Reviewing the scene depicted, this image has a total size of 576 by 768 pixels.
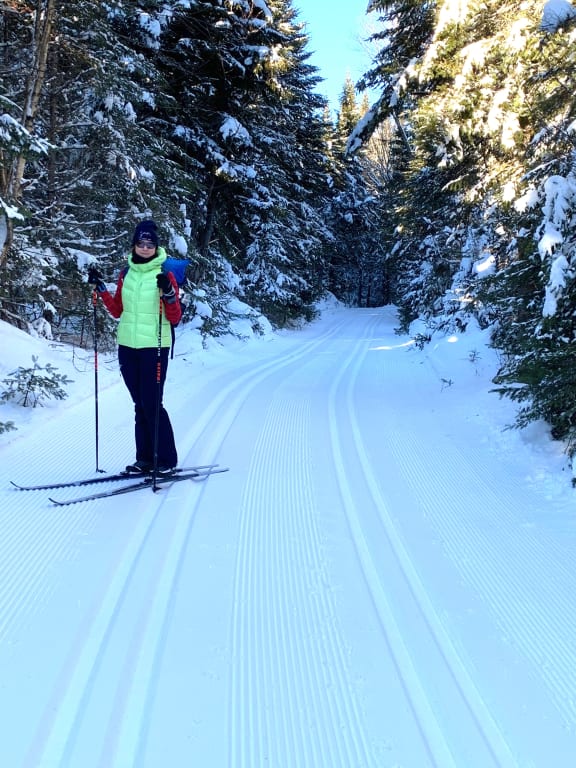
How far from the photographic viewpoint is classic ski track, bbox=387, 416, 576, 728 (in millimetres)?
2398

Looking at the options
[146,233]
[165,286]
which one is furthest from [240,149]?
[165,286]

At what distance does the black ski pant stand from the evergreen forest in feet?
5.55

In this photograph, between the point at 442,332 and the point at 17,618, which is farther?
the point at 442,332

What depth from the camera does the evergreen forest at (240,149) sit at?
525 centimetres

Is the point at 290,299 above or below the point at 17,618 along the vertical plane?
above

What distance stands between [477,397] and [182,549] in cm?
548

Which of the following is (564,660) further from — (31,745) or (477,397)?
(477,397)

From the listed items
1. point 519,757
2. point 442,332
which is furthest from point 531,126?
point 519,757

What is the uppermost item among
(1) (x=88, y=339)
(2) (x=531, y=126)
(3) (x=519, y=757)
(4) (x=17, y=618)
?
(2) (x=531, y=126)

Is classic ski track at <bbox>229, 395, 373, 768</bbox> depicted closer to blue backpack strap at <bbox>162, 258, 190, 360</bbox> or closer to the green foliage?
blue backpack strap at <bbox>162, 258, 190, 360</bbox>

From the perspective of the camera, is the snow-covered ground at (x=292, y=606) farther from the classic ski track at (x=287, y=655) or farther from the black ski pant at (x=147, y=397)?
the black ski pant at (x=147, y=397)

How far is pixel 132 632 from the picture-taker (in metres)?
2.48

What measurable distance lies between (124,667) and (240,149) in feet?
46.9

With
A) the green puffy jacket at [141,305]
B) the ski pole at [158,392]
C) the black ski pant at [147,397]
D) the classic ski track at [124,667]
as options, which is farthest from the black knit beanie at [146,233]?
the classic ski track at [124,667]
